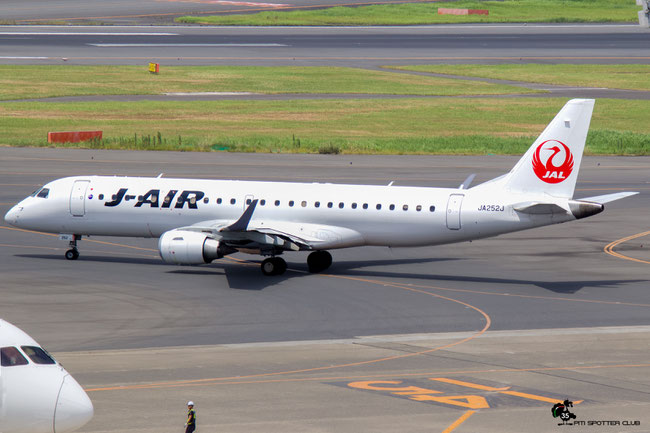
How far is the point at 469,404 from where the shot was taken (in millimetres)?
25922

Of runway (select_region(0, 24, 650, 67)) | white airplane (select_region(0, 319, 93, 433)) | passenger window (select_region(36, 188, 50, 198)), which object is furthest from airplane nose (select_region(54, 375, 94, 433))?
runway (select_region(0, 24, 650, 67))

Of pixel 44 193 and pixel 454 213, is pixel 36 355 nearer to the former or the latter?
pixel 454 213

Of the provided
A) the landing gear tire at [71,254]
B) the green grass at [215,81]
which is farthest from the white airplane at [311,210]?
the green grass at [215,81]

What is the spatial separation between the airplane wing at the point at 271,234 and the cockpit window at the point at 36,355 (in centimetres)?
2316

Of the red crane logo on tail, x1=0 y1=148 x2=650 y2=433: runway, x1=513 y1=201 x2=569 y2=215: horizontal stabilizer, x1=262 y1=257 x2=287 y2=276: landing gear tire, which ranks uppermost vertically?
the red crane logo on tail

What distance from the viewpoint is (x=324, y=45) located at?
147750mm

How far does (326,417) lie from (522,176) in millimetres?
20888

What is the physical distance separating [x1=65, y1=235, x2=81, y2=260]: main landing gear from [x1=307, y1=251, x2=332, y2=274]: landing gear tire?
35.6 ft

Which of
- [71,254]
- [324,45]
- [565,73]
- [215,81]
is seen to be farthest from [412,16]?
[71,254]

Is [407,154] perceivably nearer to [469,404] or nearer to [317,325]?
[317,325]

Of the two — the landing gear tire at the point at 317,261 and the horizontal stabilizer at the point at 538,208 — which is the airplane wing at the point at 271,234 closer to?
Result: the landing gear tire at the point at 317,261

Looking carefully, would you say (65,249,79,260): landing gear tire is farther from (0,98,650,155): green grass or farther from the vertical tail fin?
(0,98,650,155): green grass

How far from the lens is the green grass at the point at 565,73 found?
393ft

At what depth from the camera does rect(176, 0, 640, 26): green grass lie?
577 ft
